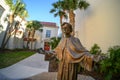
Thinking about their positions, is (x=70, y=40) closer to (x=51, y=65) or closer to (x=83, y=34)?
(x=51, y=65)

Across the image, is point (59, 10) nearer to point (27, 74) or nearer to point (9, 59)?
point (9, 59)

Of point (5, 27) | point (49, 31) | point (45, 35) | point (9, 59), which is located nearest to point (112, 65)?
point (9, 59)

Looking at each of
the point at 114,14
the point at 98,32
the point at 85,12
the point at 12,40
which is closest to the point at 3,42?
the point at 12,40

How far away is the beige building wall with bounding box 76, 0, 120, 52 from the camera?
15070 millimetres

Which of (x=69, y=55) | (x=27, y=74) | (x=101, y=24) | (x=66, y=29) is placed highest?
(x=101, y=24)

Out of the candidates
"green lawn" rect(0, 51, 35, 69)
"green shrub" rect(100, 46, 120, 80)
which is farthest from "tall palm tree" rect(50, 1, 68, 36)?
"green shrub" rect(100, 46, 120, 80)

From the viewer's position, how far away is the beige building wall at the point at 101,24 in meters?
15.1

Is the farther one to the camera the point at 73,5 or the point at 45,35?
the point at 45,35

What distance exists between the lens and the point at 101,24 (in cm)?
1658

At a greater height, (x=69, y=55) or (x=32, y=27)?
(x=32, y=27)

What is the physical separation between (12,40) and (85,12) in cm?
1656

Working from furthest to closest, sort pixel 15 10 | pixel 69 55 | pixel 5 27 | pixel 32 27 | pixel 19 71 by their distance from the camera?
pixel 32 27 < pixel 5 27 < pixel 15 10 < pixel 19 71 < pixel 69 55

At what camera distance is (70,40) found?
3955 mm

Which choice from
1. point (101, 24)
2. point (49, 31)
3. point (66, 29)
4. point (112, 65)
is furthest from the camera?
point (49, 31)
